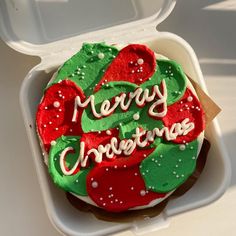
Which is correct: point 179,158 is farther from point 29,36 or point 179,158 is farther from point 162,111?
point 29,36

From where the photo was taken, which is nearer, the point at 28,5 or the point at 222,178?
the point at 222,178

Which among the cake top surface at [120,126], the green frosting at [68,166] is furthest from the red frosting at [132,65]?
the green frosting at [68,166]

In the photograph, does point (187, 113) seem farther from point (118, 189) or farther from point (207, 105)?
point (118, 189)

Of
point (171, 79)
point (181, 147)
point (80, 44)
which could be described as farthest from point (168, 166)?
point (80, 44)

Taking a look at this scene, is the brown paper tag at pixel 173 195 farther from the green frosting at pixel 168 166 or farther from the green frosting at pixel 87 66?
the green frosting at pixel 87 66

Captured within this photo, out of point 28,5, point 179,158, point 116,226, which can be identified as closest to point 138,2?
point 28,5
